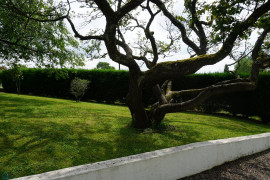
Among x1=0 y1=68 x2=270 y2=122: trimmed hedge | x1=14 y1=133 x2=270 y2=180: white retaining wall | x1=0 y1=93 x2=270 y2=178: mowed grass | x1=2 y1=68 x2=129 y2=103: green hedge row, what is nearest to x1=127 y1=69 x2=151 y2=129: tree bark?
x1=0 y1=93 x2=270 y2=178: mowed grass

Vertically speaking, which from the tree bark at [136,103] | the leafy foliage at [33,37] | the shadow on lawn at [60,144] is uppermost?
the leafy foliage at [33,37]

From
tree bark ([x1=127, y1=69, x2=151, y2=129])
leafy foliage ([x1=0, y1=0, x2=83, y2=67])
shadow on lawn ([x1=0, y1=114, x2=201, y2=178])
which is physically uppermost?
leafy foliage ([x1=0, y1=0, x2=83, y2=67])

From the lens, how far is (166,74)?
219 inches

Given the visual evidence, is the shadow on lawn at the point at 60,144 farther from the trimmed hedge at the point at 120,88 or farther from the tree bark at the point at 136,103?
the trimmed hedge at the point at 120,88

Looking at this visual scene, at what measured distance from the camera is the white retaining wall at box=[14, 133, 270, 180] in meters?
2.72

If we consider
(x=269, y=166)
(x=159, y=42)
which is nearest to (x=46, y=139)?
(x=269, y=166)

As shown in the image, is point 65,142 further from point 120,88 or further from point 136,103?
point 120,88

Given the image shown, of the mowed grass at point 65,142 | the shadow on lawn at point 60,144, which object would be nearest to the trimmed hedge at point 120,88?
the mowed grass at point 65,142

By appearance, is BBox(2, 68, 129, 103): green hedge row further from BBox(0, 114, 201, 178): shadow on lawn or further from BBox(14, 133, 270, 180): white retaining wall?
BBox(14, 133, 270, 180): white retaining wall

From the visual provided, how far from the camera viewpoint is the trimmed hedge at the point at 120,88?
1096 cm

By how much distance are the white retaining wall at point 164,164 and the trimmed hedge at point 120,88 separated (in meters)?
7.17

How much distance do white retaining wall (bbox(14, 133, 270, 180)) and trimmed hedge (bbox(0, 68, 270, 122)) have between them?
7.17 metres

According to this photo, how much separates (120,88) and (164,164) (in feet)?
41.4

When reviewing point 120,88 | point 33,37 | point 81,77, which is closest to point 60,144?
point 33,37
